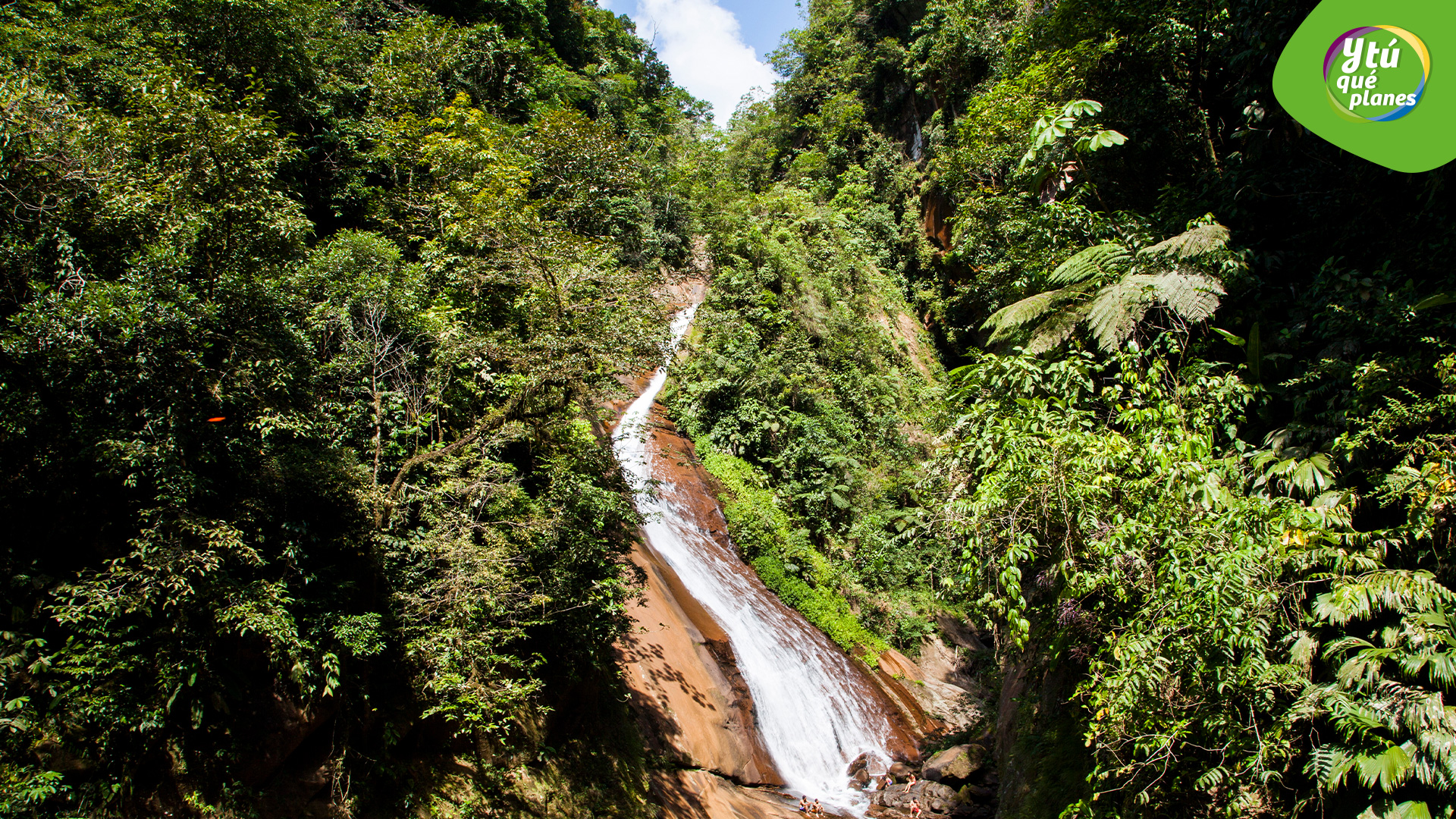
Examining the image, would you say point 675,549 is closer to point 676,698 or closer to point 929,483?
point 676,698

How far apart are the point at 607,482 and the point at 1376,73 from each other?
9382mm

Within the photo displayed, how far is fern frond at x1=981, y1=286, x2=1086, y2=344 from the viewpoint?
26.3 ft

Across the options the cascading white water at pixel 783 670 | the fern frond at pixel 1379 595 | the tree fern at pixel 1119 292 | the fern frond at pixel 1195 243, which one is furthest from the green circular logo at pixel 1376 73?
the cascading white water at pixel 783 670

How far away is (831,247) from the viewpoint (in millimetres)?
24750

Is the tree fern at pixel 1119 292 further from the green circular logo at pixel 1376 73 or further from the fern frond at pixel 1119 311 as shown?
the green circular logo at pixel 1376 73

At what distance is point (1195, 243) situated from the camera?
727 centimetres

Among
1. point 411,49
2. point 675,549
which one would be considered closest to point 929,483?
point 675,549

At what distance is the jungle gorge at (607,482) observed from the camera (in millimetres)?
5074

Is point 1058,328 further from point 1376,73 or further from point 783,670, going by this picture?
point 783,670

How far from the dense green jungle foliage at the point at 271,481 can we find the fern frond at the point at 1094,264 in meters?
5.81

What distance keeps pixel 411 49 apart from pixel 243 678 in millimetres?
19188

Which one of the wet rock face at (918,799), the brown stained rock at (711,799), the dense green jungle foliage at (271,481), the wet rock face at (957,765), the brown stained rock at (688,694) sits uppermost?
the dense green jungle foliage at (271,481)

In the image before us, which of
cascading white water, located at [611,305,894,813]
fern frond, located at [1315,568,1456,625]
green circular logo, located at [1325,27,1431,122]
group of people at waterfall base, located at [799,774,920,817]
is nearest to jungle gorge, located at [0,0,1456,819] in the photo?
fern frond, located at [1315,568,1456,625]

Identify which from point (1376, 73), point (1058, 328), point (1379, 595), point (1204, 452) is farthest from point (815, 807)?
point (1376, 73)
